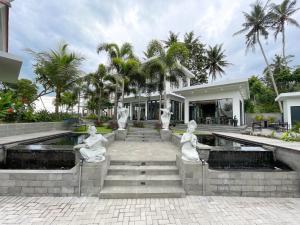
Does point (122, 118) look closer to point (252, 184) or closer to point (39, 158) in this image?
point (39, 158)

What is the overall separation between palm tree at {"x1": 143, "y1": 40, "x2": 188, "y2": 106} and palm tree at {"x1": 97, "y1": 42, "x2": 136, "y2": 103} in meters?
1.90

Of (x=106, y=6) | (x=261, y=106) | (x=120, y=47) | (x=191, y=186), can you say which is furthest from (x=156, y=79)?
(x=261, y=106)

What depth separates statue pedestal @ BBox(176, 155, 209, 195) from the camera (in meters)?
3.60

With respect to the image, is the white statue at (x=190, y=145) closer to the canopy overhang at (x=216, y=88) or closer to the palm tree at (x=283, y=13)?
the canopy overhang at (x=216, y=88)

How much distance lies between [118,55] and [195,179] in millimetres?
12239

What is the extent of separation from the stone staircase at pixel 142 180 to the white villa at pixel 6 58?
567 cm

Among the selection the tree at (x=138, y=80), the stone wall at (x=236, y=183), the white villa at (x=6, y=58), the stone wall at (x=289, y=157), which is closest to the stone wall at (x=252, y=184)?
the stone wall at (x=236, y=183)

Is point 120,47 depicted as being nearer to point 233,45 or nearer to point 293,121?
point 293,121

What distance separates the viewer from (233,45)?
24203mm

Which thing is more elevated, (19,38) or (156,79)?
(19,38)

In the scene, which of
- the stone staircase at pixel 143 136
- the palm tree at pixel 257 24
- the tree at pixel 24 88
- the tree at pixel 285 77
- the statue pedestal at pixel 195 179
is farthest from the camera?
the tree at pixel 285 77

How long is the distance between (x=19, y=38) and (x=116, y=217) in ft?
46.6

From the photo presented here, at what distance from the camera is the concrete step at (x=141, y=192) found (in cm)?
341

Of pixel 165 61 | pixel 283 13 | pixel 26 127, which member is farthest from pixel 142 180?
pixel 283 13
